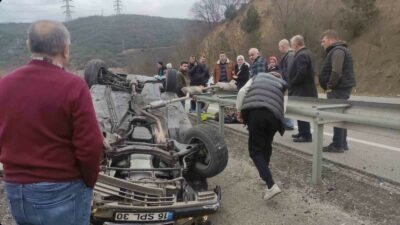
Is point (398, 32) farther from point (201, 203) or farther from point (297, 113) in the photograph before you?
point (201, 203)

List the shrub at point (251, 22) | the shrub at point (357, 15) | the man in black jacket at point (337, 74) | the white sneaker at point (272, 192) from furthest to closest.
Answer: the shrub at point (251, 22), the shrub at point (357, 15), the man in black jacket at point (337, 74), the white sneaker at point (272, 192)

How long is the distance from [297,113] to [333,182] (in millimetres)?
1014

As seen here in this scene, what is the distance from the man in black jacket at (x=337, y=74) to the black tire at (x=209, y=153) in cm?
275

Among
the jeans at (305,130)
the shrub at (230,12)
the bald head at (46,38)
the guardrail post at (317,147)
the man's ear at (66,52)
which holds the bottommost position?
the jeans at (305,130)

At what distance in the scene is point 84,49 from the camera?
6712cm

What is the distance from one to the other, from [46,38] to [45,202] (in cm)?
96

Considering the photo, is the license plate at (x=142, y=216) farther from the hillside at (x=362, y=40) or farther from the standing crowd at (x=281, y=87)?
the hillside at (x=362, y=40)

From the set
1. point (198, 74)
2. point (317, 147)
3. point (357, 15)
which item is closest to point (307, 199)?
point (317, 147)

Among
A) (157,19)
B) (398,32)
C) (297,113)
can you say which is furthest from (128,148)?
(157,19)

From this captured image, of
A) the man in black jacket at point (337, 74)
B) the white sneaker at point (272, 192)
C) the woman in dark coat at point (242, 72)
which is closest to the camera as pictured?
the white sneaker at point (272, 192)

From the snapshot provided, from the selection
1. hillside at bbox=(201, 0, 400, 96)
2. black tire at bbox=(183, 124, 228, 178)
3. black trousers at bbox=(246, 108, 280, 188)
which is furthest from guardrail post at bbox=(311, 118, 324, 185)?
hillside at bbox=(201, 0, 400, 96)

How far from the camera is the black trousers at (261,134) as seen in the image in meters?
5.32

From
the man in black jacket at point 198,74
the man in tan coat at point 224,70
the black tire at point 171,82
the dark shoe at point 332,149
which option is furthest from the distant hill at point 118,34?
the dark shoe at point 332,149

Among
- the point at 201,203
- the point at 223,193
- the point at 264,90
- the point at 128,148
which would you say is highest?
the point at 264,90
